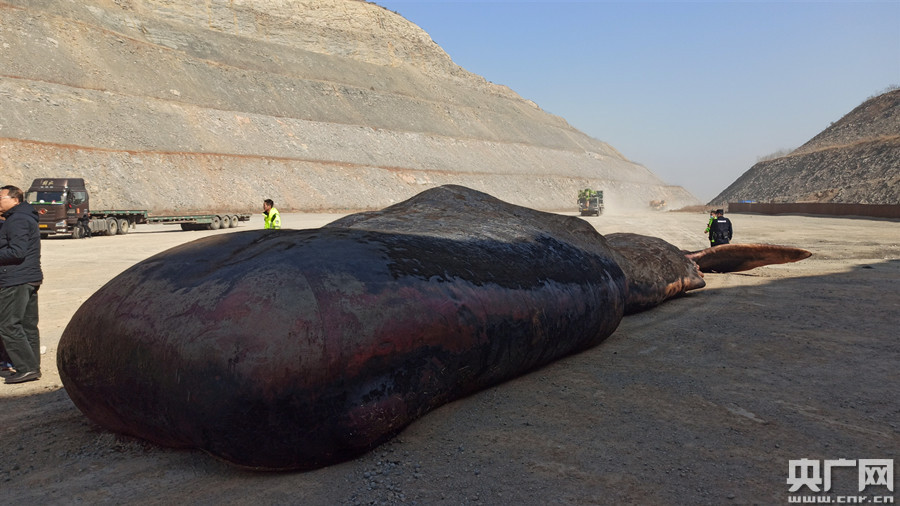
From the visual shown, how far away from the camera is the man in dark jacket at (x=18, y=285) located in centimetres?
475

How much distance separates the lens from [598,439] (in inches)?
128

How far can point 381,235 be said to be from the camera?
149 inches

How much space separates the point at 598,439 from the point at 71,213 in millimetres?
23334

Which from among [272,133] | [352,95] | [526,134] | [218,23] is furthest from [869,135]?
[218,23]

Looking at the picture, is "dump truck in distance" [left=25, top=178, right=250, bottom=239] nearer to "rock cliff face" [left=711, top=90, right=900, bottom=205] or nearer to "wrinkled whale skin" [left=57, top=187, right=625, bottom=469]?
"wrinkled whale skin" [left=57, top=187, right=625, bottom=469]

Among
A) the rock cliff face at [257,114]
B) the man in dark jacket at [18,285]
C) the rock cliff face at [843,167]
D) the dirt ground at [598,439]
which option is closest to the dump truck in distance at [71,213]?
the rock cliff face at [257,114]

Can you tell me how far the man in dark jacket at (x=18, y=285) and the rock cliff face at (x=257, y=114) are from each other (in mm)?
31057

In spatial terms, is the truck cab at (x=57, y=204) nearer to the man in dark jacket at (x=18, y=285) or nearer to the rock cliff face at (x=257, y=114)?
the rock cliff face at (x=257, y=114)

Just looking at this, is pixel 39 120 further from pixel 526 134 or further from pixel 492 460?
pixel 526 134

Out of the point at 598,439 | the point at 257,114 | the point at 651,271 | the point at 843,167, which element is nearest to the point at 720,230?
the point at 651,271

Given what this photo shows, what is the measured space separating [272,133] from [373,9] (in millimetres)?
33219

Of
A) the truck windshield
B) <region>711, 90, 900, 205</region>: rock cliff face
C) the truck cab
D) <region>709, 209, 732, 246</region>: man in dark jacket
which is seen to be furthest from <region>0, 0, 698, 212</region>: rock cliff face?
<region>709, 209, 732, 246</region>: man in dark jacket

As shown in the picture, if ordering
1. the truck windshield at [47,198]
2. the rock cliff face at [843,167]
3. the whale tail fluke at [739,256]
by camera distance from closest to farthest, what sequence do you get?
the whale tail fluke at [739,256] < the truck windshield at [47,198] < the rock cliff face at [843,167]

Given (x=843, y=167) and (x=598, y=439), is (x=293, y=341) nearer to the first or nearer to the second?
(x=598, y=439)
